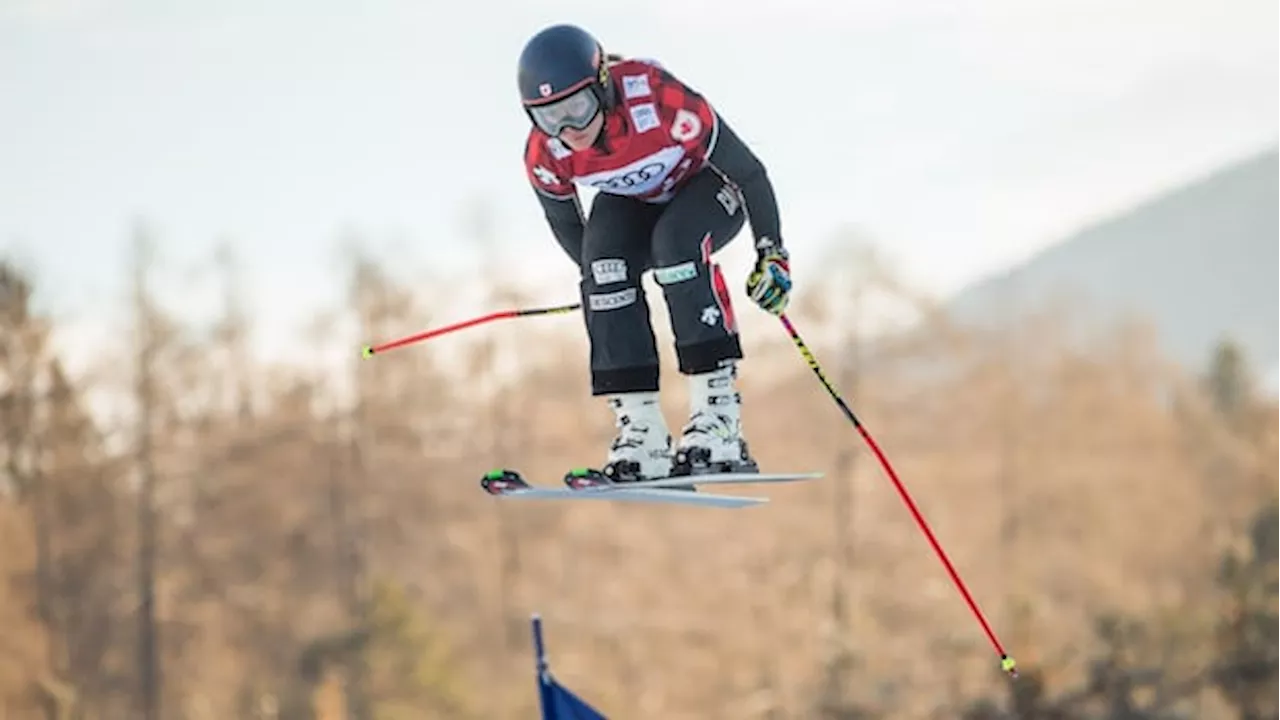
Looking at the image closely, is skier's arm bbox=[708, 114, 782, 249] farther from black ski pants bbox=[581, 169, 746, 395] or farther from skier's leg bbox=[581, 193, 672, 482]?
skier's leg bbox=[581, 193, 672, 482]

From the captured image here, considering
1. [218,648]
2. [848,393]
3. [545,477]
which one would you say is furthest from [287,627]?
[848,393]

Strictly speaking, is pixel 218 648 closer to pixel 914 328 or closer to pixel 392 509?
pixel 392 509

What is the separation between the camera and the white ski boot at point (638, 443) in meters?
6.18

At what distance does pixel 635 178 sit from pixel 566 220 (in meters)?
0.47

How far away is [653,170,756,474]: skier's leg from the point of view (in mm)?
5930

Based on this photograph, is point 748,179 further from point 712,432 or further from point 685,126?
point 712,432

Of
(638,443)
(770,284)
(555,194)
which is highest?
(555,194)

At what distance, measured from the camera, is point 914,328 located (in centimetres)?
3438

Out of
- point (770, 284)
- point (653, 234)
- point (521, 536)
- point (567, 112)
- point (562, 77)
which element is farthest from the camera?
point (521, 536)

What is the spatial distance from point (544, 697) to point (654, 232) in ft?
6.82

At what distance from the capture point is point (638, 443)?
621cm

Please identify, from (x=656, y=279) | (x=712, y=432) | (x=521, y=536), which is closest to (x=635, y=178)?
(x=656, y=279)

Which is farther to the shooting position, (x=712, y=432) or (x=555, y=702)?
(x=555, y=702)

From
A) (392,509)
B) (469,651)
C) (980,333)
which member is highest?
(980,333)
